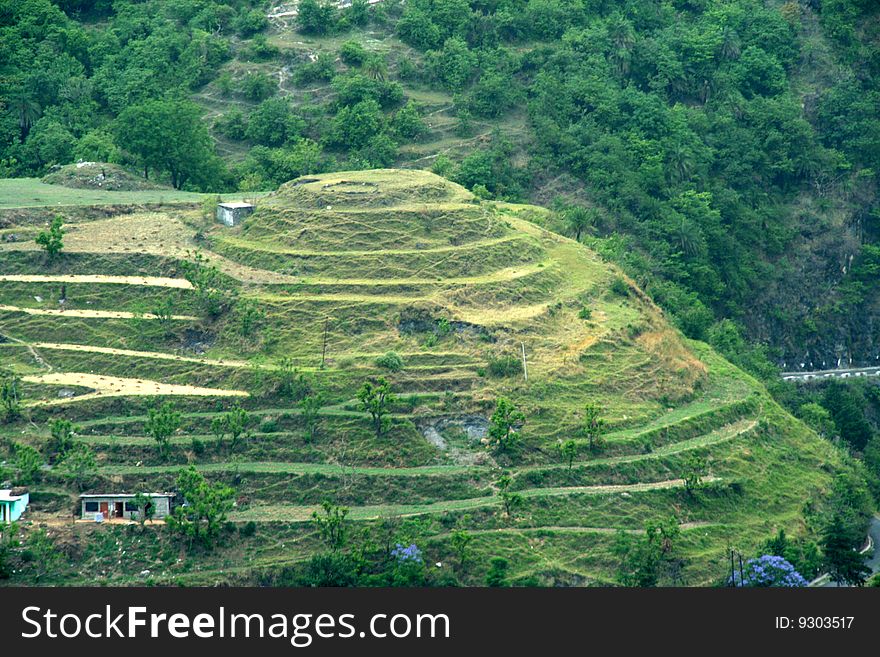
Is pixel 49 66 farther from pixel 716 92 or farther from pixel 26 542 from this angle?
pixel 26 542

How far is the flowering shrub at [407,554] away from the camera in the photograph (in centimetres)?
4984

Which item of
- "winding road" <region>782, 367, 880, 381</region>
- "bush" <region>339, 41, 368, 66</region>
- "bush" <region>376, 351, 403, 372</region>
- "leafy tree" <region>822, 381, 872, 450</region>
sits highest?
"bush" <region>376, 351, 403, 372</region>

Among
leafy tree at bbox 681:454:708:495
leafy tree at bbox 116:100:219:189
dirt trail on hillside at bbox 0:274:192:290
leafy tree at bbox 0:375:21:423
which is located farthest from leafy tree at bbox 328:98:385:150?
leafy tree at bbox 681:454:708:495

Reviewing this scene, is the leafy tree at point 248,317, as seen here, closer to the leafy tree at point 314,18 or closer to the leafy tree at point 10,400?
the leafy tree at point 10,400

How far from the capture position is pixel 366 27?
8906cm

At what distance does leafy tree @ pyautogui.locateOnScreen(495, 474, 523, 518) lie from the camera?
52.3 m

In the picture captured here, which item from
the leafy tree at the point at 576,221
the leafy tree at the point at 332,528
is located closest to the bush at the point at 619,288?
the leafy tree at the point at 576,221

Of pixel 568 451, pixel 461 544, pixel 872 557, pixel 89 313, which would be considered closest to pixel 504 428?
pixel 568 451

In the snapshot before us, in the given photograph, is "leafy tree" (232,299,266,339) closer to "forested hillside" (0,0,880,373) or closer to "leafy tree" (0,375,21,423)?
"leafy tree" (0,375,21,423)

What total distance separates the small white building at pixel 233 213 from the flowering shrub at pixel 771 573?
24601 millimetres

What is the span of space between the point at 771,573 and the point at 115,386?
71.5 feet

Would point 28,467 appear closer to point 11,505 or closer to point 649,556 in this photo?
point 11,505

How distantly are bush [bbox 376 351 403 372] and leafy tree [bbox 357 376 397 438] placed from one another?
1.13 m

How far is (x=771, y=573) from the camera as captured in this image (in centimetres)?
5022
